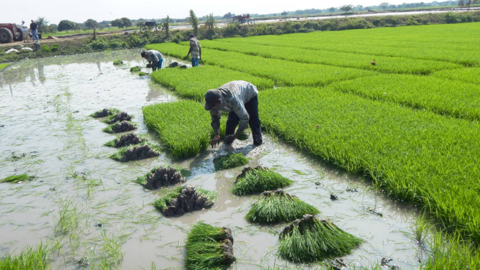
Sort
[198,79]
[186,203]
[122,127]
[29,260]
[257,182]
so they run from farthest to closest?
[198,79] → [122,127] → [257,182] → [186,203] → [29,260]

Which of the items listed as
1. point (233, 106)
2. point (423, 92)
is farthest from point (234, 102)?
point (423, 92)

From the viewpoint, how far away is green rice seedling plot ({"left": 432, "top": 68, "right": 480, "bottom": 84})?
784cm

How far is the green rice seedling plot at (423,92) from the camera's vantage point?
19.0 ft

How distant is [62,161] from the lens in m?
4.94

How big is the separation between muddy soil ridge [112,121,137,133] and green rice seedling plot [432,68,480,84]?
7.48 m

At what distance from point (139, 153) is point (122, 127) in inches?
62.4

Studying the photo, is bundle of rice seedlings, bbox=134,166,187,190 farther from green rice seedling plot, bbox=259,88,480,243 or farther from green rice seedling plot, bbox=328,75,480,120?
green rice seedling plot, bbox=328,75,480,120

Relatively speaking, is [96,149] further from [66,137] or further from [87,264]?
[87,264]

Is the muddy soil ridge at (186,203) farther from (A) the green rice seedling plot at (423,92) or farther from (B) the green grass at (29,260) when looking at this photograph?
(A) the green rice seedling plot at (423,92)

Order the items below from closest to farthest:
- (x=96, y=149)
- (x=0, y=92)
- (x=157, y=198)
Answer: (x=157, y=198)
(x=96, y=149)
(x=0, y=92)

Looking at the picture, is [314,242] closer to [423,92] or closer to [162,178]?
[162,178]

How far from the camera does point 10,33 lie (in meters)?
22.4

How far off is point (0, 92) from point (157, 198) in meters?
9.38

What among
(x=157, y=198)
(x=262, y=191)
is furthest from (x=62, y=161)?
(x=262, y=191)
